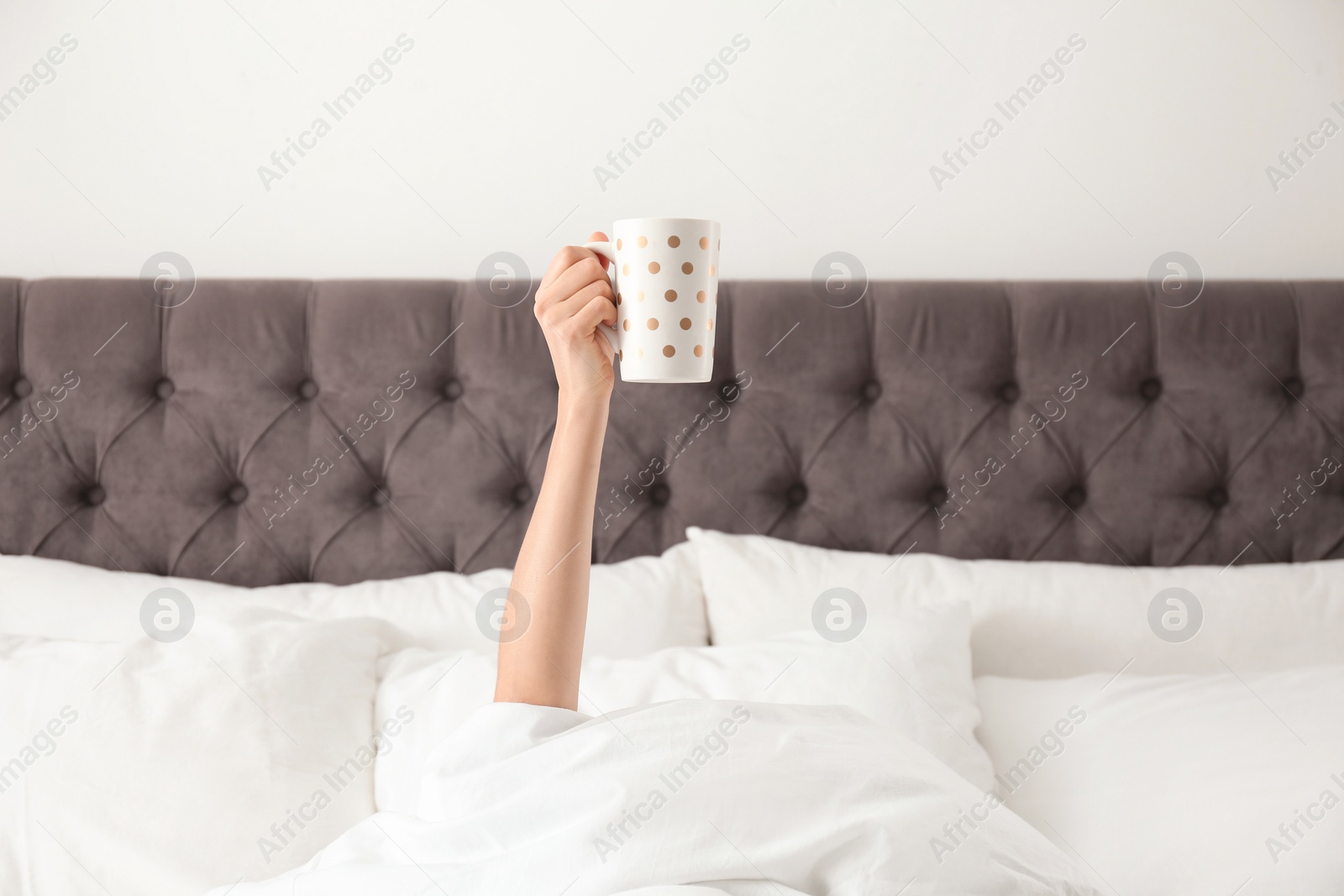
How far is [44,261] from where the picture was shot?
4.50 ft

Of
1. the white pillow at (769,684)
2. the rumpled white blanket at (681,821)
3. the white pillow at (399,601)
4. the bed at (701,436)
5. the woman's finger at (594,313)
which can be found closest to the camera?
the rumpled white blanket at (681,821)

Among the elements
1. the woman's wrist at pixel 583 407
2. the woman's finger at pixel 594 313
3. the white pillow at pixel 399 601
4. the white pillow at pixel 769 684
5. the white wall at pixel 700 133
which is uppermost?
the white wall at pixel 700 133

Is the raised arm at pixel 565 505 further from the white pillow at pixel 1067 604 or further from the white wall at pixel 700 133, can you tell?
the white wall at pixel 700 133

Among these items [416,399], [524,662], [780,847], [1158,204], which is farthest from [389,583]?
[1158,204]

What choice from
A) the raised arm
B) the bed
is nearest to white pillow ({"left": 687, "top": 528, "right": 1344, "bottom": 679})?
the bed

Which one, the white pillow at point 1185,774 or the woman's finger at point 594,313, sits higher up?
the woman's finger at point 594,313

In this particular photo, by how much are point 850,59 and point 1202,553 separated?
0.86 metres

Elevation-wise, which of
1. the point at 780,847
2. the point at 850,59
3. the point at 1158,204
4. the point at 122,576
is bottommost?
the point at 780,847

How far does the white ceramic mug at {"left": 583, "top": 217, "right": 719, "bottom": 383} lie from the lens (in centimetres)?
67

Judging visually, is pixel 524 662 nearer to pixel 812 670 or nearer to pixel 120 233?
pixel 812 670

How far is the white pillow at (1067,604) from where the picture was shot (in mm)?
1107

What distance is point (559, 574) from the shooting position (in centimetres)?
74

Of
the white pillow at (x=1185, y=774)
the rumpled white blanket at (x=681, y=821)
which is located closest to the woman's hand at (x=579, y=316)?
the rumpled white blanket at (x=681, y=821)

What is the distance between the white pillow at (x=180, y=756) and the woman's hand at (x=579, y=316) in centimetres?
44
